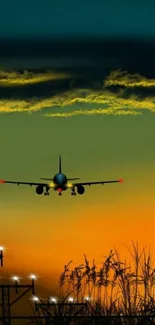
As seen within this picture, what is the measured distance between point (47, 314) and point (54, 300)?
250cm

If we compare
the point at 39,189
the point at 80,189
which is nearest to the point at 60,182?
the point at 80,189

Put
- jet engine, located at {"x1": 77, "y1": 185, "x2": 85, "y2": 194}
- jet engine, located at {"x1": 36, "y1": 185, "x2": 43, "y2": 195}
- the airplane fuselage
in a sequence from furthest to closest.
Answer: jet engine, located at {"x1": 36, "y1": 185, "x2": 43, "y2": 195} → the airplane fuselage → jet engine, located at {"x1": 77, "y1": 185, "x2": 85, "y2": 194}

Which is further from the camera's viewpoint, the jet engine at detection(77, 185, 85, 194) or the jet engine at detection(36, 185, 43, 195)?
the jet engine at detection(36, 185, 43, 195)

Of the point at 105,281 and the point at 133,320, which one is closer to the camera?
the point at 133,320

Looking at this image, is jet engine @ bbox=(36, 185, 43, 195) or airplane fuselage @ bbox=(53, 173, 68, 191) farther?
jet engine @ bbox=(36, 185, 43, 195)

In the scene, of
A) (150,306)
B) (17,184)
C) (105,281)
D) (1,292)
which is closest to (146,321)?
(150,306)

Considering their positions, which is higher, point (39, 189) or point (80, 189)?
point (39, 189)

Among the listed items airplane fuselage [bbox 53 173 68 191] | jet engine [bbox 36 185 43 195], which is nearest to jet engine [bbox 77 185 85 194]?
airplane fuselage [bbox 53 173 68 191]

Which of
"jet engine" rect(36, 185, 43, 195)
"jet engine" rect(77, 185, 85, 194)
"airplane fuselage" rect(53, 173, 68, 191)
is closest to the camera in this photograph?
"jet engine" rect(77, 185, 85, 194)

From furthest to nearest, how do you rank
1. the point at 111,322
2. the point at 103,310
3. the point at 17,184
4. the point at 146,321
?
the point at 17,184, the point at 103,310, the point at 111,322, the point at 146,321

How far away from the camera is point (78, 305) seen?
1363 inches

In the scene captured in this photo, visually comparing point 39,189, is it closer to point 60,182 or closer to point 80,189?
point 60,182

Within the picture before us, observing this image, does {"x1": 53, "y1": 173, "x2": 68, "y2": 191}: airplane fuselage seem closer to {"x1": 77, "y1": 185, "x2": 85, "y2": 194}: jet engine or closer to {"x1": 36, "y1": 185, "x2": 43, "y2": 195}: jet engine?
{"x1": 77, "y1": 185, "x2": 85, "y2": 194}: jet engine

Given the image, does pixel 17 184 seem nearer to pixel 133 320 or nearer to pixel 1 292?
pixel 1 292
